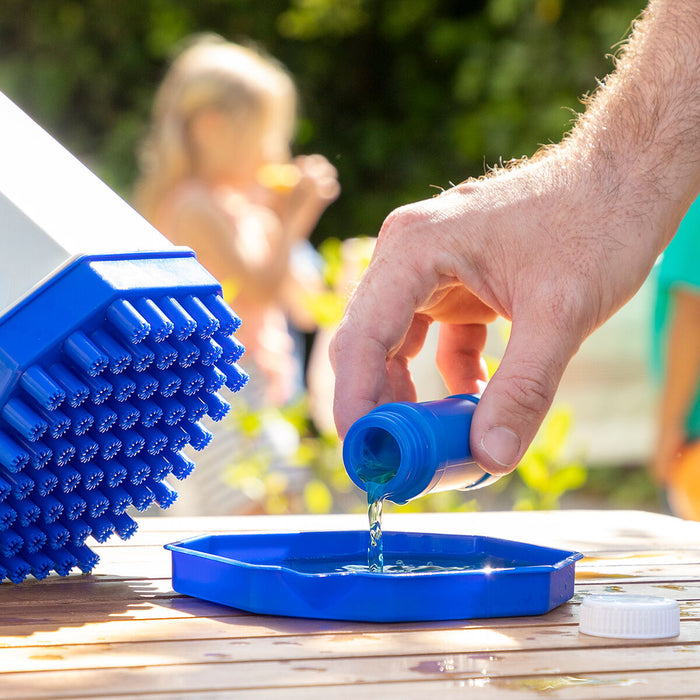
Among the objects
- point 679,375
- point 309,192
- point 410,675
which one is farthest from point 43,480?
point 309,192

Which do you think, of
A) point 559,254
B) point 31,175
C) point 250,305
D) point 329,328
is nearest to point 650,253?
point 559,254

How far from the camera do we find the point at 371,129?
761cm

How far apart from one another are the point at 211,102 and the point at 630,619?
3.32 meters

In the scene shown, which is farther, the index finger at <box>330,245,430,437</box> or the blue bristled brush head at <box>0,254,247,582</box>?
the index finger at <box>330,245,430,437</box>

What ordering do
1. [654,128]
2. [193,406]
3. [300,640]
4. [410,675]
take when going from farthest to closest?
[654,128] → [193,406] → [300,640] → [410,675]

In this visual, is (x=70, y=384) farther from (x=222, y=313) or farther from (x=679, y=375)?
(x=679, y=375)

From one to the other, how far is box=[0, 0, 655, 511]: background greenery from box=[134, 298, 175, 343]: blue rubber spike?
5818 mm

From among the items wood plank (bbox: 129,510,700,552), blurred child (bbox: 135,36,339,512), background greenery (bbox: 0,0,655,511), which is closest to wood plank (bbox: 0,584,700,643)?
wood plank (bbox: 129,510,700,552)

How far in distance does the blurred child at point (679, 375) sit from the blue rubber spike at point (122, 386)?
1.79 meters

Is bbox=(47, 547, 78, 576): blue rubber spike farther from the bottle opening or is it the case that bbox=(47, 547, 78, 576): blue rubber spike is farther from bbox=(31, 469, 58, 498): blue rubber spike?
the bottle opening

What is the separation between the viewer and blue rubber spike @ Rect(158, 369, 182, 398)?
1139 millimetres

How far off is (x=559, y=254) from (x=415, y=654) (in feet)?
1.78

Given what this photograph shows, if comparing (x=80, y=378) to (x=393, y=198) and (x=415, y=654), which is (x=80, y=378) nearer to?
(x=415, y=654)

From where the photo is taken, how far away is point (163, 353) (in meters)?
1.10
